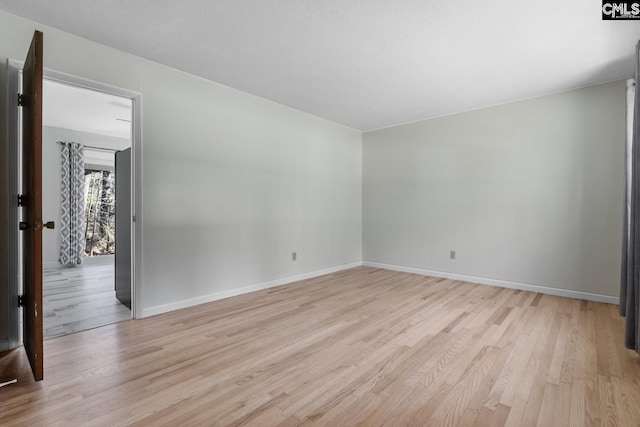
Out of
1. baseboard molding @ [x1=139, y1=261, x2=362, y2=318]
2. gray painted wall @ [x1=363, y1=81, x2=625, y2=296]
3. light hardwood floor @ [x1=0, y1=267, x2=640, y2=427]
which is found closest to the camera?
light hardwood floor @ [x1=0, y1=267, x2=640, y2=427]

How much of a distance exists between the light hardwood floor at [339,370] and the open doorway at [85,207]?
0.81 metres

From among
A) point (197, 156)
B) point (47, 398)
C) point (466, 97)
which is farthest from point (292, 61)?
point (47, 398)

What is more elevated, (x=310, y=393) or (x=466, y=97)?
(x=466, y=97)

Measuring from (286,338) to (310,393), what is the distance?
0.78 metres

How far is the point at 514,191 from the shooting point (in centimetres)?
405

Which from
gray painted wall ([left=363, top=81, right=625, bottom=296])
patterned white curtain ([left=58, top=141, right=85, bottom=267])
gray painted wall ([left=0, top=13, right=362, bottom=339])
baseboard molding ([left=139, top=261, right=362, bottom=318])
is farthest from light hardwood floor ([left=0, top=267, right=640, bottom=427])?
patterned white curtain ([left=58, top=141, right=85, bottom=267])

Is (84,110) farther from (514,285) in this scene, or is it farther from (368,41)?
(514,285)

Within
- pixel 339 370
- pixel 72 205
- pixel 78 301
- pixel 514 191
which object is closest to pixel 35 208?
pixel 339 370

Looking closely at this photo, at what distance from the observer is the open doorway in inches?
132

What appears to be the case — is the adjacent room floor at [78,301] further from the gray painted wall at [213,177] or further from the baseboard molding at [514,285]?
the baseboard molding at [514,285]

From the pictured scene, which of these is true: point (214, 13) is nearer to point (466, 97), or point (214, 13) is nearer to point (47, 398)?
point (47, 398)

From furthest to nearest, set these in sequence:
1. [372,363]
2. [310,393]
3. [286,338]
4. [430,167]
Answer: [430,167] → [286,338] → [372,363] → [310,393]

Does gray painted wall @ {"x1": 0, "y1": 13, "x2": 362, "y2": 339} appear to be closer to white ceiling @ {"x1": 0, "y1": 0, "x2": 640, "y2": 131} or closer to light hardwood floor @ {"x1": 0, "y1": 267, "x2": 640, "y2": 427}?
white ceiling @ {"x1": 0, "y1": 0, "x2": 640, "y2": 131}

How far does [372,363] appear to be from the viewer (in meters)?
2.07
